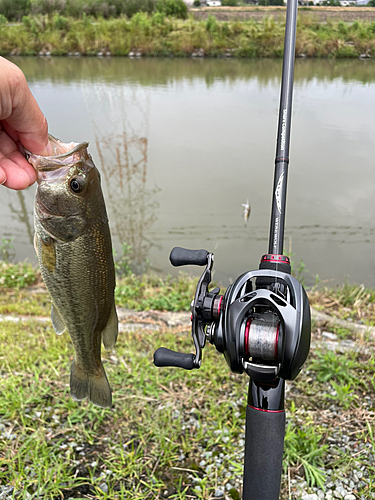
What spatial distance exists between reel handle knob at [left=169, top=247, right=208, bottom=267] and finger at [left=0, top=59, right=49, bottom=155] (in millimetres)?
594

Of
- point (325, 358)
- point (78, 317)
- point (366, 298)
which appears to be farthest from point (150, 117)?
point (78, 317)

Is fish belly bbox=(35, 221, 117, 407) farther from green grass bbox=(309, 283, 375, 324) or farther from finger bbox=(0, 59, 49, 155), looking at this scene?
green grass bbox=(309, 283, 375, 324)

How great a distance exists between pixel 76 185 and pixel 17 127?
0.87ft

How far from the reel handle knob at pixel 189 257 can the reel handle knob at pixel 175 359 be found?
0.27 metres

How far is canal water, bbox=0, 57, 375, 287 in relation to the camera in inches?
231

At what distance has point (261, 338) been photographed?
100 centimetres

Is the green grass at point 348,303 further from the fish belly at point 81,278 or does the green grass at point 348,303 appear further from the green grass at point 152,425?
the fish belly at point 81,278

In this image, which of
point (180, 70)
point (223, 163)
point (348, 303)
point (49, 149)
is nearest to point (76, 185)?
point (49, 149)

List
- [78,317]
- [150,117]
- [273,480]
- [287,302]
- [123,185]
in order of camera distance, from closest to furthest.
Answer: [287,302] → [273,480] → [78,317] → [123,185] → [150,117]

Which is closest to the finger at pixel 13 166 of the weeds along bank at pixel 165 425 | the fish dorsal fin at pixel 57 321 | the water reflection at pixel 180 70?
the fish dorsal fin at pixel 57 321

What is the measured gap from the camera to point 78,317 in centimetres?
142

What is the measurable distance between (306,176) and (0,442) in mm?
7178

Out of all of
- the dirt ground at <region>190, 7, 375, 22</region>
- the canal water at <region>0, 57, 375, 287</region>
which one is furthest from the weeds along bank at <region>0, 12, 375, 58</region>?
the canal water at <region>0, 57, 375, 287</region>

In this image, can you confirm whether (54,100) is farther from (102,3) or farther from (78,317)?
(78,317)
